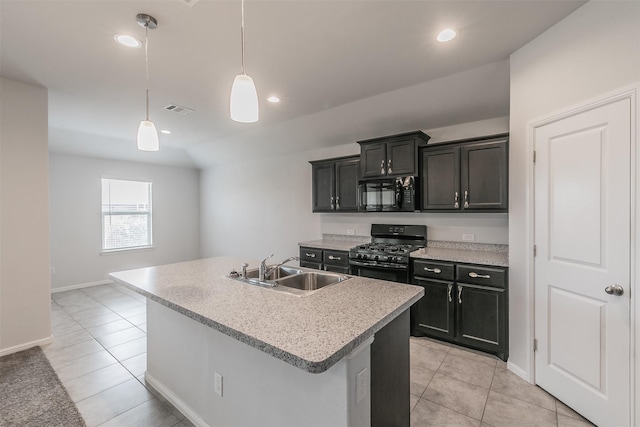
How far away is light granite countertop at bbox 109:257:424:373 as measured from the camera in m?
1.08

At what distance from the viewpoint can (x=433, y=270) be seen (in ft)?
10.0

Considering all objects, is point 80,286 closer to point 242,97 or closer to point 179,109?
point 179,109

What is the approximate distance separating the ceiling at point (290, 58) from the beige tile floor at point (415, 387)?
2700 mm

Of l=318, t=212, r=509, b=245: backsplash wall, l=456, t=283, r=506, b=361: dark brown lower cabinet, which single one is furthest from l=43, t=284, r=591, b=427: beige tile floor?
l=318, t=212, r=509, b=245: backsplash wall

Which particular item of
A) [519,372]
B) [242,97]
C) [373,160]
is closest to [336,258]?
[373,160]

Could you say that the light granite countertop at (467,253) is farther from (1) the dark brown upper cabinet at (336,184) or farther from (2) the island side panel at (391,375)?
(2) the island side panel at (391,375)

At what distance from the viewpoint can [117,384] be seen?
239cm

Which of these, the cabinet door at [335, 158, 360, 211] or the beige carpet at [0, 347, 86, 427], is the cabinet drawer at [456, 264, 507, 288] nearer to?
the cabinet door at [335, 158, 360, 211]

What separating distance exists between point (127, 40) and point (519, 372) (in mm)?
4183

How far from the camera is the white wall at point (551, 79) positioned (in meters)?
1.73

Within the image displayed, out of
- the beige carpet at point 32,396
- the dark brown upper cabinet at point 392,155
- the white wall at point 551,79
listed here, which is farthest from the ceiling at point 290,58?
the beige carpet at point 32,396

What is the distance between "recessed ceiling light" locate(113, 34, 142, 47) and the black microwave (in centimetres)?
281

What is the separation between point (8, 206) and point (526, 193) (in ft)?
15.8

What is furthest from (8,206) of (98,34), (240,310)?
(240,310)
